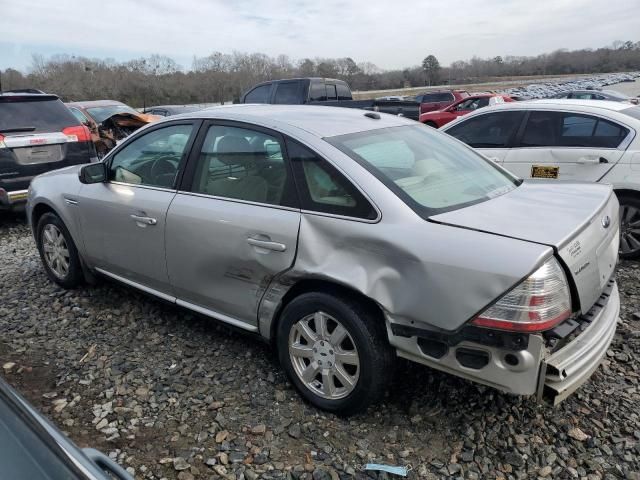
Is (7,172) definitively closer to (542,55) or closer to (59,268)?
(59,268)

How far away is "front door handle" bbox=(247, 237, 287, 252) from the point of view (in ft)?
8.92

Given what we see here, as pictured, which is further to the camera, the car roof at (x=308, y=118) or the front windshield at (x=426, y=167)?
the car roof at (x=308, y=118)

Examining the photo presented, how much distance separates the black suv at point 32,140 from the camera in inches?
253

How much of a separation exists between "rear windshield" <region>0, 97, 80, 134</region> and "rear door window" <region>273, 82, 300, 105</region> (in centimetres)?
588

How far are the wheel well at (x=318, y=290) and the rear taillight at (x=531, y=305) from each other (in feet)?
1.77

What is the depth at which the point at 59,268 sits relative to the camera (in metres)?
4.48

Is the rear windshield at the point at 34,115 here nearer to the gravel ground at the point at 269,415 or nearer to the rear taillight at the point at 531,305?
the gravel ground at the point at 269,415

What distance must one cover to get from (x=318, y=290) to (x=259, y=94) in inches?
433

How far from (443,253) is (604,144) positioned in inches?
151

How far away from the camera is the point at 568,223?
237 centimetres

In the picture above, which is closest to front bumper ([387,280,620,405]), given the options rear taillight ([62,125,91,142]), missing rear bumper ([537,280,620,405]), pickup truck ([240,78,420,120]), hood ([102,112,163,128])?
missing rear bumper ([537,280,620,405])

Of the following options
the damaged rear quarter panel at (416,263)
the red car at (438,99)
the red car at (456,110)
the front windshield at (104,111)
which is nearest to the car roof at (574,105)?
the damaged rear quarter panel at (416,263)

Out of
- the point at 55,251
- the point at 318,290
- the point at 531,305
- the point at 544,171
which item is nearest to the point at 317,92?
the point at 544,171

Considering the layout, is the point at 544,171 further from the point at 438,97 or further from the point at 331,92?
the point at 438,97
